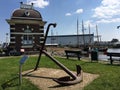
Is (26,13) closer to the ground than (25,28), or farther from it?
farther from it

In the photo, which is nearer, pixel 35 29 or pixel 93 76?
pixel 93 76

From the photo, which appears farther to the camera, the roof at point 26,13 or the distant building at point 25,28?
the roof at point 26,13

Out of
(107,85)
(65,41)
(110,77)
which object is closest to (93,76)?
(110,77)

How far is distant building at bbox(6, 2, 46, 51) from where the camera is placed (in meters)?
30.5

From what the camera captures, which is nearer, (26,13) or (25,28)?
(25,28)

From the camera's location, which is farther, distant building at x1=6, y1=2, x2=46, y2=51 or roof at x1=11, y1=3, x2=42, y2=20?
roof at x1=11, y1=3, x2=42, y2=20

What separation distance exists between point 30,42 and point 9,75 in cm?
2091

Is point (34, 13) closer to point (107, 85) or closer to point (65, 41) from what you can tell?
point (107, 85)

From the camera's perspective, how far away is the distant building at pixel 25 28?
3045 cm

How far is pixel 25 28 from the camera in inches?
1219

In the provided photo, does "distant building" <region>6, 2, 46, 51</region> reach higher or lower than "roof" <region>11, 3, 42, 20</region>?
lower

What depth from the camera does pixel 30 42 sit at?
1250 inches

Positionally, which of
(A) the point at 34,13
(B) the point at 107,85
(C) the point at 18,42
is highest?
(A) the point at 34,13

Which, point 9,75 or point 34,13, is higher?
point 34,13
